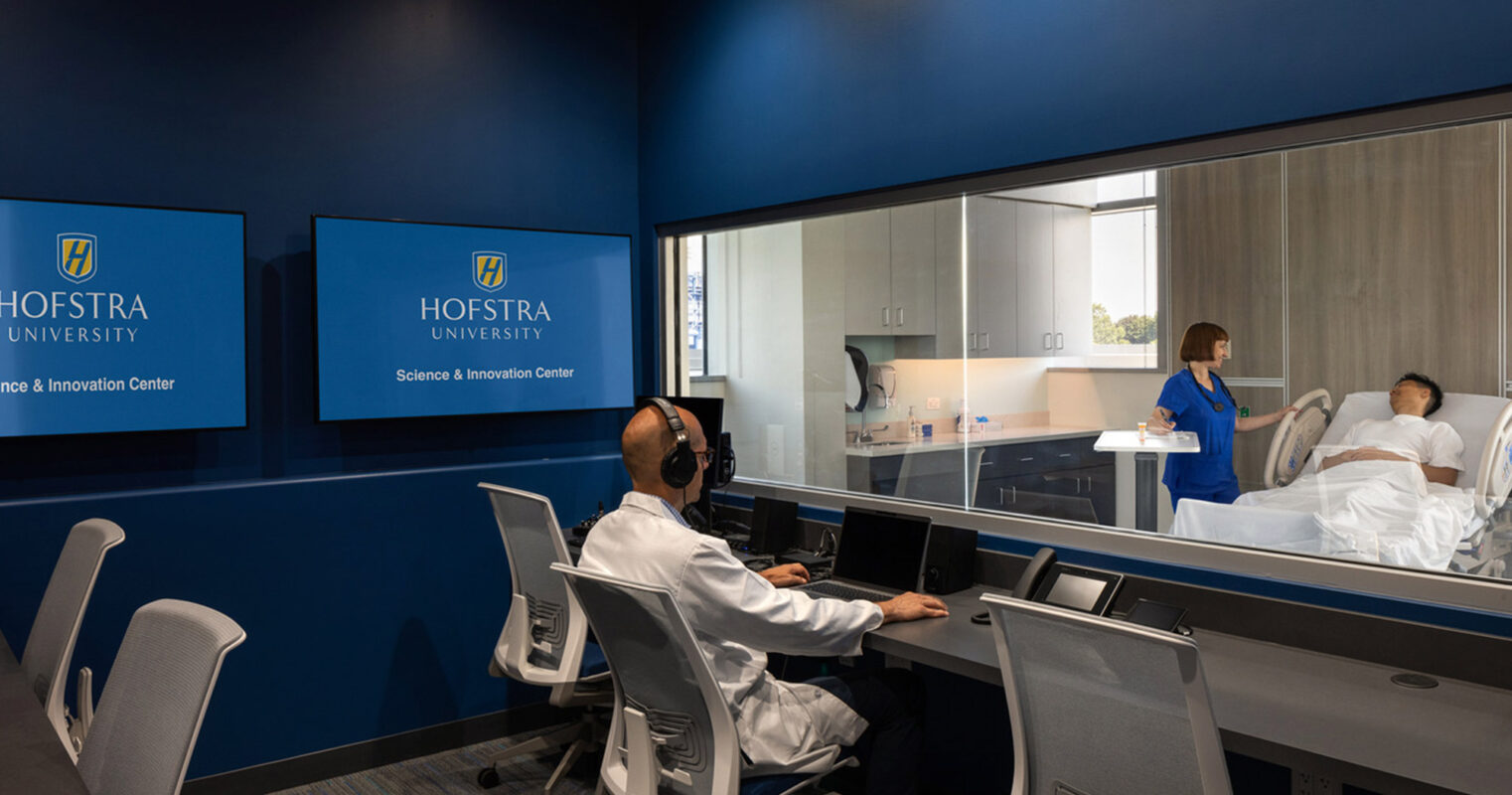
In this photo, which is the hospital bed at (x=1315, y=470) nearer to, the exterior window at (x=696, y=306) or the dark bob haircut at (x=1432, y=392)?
the dark bob haircut at (x=1432, y=392)

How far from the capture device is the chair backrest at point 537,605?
134 inches

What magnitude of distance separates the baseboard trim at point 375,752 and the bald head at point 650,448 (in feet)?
6.98

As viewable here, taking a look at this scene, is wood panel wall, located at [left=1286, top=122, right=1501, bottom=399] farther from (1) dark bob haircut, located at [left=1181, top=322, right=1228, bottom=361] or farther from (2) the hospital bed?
(1) dark bob haircut, located at [left=1181, top=322, right=1228, bottom=361]

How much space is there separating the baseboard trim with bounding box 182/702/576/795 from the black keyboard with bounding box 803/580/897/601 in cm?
176

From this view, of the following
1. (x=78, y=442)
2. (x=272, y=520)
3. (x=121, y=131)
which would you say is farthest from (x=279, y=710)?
(x=121, y=131)

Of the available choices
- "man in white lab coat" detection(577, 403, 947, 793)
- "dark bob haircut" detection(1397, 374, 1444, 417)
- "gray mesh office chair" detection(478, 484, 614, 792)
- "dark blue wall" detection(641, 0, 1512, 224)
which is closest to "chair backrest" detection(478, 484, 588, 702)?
"gray mesh office chair" detection(478, 484, 614, 792)

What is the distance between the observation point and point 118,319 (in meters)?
3.56

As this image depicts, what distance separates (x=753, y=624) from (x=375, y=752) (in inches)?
94.6

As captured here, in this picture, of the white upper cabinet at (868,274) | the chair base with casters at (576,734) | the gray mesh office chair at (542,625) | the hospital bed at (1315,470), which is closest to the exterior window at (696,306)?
the white upper cabinet at (868,274)

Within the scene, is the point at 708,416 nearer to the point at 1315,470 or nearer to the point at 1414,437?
the point at 1315,470

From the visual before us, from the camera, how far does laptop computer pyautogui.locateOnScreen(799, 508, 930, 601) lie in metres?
3.30

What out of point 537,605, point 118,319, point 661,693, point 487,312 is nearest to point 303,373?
point 118,319

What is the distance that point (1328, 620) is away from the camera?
2500 millimetres

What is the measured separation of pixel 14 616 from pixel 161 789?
2.25 m
